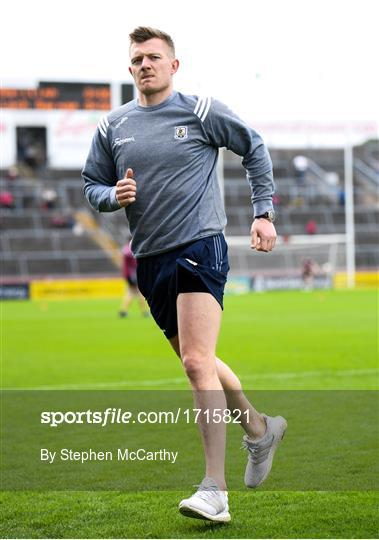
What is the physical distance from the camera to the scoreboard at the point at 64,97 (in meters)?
38.8

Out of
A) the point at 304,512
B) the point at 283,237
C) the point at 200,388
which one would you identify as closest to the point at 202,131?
the point at 200,388

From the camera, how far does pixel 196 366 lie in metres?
4.98

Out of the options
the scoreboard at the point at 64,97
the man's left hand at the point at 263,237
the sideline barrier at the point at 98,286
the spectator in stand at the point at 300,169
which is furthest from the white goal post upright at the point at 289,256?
the man's left hand at the point at 263,237

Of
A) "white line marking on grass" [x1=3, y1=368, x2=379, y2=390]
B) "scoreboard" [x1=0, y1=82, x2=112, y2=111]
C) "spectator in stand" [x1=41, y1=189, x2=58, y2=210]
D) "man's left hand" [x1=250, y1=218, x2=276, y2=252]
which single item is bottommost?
"spectator in stand" [x1=41, y1=189, x2=58, y2=210]

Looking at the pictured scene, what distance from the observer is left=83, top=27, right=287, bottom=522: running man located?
5027mm

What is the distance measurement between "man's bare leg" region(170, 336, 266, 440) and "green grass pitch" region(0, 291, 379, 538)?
35cm

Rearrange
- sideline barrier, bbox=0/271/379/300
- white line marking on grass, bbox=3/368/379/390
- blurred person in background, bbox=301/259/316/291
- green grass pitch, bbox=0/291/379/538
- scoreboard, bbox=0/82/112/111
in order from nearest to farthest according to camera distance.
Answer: green grass pitch, bbox=0/291/379/538 → white line marking on grass, bbox=3/368/379/390 → sideline barrier, bbox=0/271/379/300 → scoreboard, bbox=0/82/112/111 → blurred person in background, bbox=301/259/316/291

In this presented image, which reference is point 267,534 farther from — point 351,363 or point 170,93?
point 351,363

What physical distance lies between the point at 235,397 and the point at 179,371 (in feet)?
21.4

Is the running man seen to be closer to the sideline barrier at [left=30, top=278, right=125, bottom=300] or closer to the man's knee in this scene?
the man's knee

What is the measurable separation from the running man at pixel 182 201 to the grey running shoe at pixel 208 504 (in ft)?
0.41

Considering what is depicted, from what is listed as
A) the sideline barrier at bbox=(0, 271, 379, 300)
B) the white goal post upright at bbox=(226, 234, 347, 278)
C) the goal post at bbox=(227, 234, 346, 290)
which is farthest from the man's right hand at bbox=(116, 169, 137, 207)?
the white goal post upright at bbox=(226, 234, 347, 278)

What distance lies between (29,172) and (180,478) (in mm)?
43966

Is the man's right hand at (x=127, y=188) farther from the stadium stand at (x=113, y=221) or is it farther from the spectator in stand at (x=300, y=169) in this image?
the spectator in stand at (x=300, y=169)
